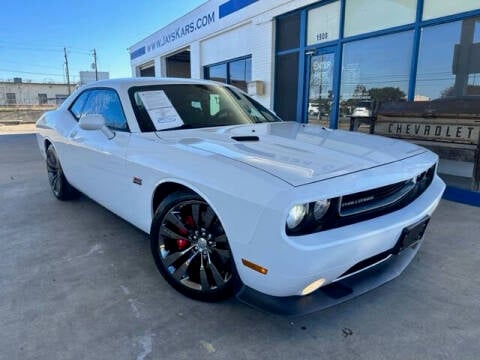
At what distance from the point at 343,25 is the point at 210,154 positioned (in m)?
5.91

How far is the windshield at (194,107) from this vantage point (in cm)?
270

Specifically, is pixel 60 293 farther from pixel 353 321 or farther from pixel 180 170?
pixel 353 321

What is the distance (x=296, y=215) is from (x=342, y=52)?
6104mm

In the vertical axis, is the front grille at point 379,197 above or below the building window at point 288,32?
below

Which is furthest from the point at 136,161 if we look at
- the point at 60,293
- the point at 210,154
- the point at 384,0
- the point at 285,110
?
the point at 285,110

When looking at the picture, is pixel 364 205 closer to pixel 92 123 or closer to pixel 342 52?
pixel 92 123

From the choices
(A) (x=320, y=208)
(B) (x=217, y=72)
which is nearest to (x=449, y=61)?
(A) (x=320, y=208)

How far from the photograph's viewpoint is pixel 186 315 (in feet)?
6.70

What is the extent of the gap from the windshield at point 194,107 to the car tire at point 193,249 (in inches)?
30.2

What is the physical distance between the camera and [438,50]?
526 cm

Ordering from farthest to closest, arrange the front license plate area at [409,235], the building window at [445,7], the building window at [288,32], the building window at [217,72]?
1. the building window at [217,72]
2. the building window at [288,32]
3. the building window at [445,7]
4. the front license plate area at [409,235]

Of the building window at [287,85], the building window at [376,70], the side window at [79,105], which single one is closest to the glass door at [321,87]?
the building window at [376,70]

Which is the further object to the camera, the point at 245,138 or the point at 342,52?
the point at 342,52

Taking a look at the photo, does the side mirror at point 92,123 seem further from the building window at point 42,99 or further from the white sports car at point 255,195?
the building window at point 42,99
